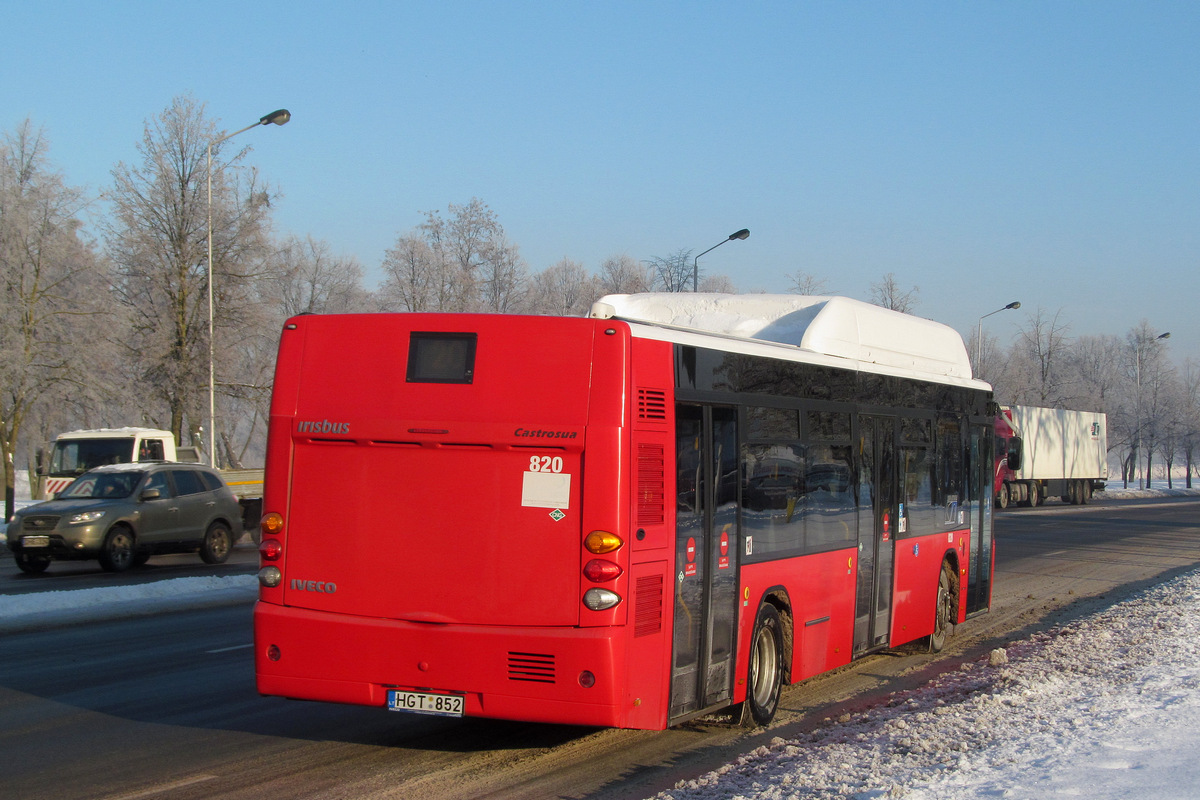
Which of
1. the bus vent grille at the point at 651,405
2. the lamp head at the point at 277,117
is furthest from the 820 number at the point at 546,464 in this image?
the lamp head at the point at 277,117

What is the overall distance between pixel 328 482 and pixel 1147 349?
92149 millimetres

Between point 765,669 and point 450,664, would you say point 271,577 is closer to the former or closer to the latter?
point 450,664

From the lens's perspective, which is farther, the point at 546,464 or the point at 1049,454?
the point at 1049,454

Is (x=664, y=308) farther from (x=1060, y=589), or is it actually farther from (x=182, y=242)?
(x=182, y=242)

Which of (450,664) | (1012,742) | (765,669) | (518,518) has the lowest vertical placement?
(1012,742)

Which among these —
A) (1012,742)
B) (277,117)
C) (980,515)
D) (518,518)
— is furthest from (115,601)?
(277,117)

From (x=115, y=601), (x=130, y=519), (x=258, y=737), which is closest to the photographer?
(x=258, y=737)

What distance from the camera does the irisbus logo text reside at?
264 inches

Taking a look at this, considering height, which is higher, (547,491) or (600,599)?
(547,491)

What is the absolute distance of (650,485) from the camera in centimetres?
648

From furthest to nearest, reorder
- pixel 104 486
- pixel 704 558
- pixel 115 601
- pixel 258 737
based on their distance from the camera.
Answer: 1. pixel 104 486
2. pixel 115 601
3. pixel 258 737
4. pixel 704 558

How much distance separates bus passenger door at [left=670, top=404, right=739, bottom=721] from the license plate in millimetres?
1304

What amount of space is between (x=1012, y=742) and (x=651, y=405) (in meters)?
2.96

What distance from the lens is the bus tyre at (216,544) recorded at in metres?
21.0
